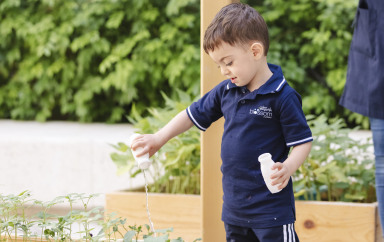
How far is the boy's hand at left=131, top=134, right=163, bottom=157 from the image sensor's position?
75.7 inches

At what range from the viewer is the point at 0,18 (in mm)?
5395

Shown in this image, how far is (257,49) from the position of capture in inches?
71.9

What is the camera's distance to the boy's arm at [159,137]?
1931 mm

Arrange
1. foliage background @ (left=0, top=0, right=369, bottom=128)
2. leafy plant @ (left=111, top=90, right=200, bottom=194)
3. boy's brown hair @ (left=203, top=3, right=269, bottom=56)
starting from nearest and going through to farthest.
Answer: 1. boy's brown hair @ (left=203, top=3, right=269, bottom=56)
2. leafy plant @ (left=111, top=90, right=200, bottom=194)
3. foliage background @ (left=0, top=0, right=369, bottom=128)

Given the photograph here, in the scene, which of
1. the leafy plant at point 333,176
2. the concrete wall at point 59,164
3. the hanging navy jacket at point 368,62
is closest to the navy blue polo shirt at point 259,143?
the hanging navy jacket at point 368,62

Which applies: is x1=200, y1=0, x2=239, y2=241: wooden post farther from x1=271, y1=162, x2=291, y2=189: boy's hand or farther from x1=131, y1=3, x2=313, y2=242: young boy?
x1=271, y1=162, x2=291, y2=189: boy's hand

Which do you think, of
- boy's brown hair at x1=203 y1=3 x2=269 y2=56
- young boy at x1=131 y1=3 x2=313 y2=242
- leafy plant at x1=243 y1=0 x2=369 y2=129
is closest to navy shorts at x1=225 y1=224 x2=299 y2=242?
young boy at x1=131 y1=3 x2=313 y2=242

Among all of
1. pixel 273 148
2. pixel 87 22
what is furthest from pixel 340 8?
pixel 273 148

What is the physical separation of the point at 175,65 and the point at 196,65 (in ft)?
0.52

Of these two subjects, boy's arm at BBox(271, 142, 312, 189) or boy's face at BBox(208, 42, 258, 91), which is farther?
boy's face at BBox(208, 42, 258, 91)

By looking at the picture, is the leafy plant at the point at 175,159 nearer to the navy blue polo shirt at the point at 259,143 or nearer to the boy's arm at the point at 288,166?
the navy blue polo shirt at the point at 259,143

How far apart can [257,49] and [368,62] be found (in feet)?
1.70

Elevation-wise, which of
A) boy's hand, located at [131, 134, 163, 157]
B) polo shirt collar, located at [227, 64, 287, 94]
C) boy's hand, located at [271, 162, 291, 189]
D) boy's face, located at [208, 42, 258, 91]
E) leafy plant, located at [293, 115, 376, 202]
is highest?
boy's face, located at [208, 42, 258, 91]

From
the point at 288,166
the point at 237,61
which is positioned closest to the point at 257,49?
the point at 237,61
